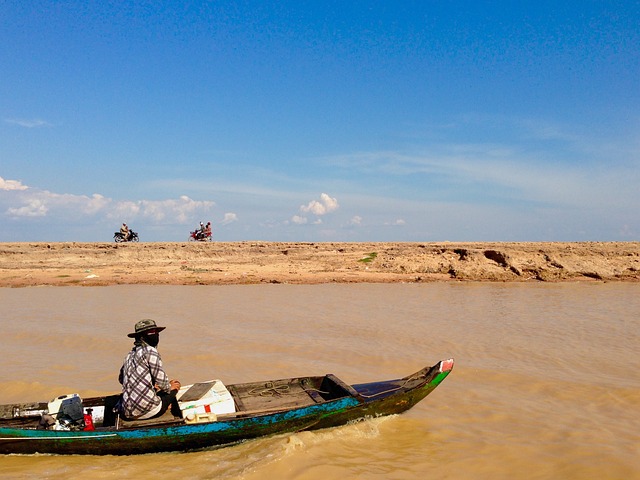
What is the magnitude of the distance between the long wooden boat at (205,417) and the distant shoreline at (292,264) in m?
13.8

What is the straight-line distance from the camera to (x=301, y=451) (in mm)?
5711

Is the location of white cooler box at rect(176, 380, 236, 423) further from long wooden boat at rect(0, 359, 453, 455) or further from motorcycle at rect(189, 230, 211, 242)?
motorcycle at rect(189, 230, 211, 242)

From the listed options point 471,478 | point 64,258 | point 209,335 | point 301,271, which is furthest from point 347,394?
point 64,258

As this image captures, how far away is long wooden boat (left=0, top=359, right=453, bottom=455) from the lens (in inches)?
215

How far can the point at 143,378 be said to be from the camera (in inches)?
222

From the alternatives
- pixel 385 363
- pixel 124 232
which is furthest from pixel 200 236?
pixel 385 363

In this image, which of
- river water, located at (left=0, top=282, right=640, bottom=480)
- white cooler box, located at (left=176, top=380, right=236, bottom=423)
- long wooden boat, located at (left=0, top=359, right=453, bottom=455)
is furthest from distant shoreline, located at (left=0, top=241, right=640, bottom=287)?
white cooler box, located at (left=176, top=380, right=236, bottom=423)

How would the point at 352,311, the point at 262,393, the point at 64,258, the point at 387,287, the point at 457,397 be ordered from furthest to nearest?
the point at 64,258
the point at 387,287
the point at 352,311
the point at 457,397
the point at 262,393

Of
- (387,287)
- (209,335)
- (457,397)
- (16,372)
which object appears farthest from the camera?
(387,287)

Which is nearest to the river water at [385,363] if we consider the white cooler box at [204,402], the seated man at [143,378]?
the white cooler box at [204,402]

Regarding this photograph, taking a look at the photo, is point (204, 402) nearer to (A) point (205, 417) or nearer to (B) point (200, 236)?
(A) point (205, 417)

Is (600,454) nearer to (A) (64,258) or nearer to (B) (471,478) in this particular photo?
(B) (471,478)

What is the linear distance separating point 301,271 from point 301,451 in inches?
684

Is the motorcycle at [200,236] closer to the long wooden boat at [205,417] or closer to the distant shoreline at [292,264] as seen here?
the distant shoreline at [292,264]
